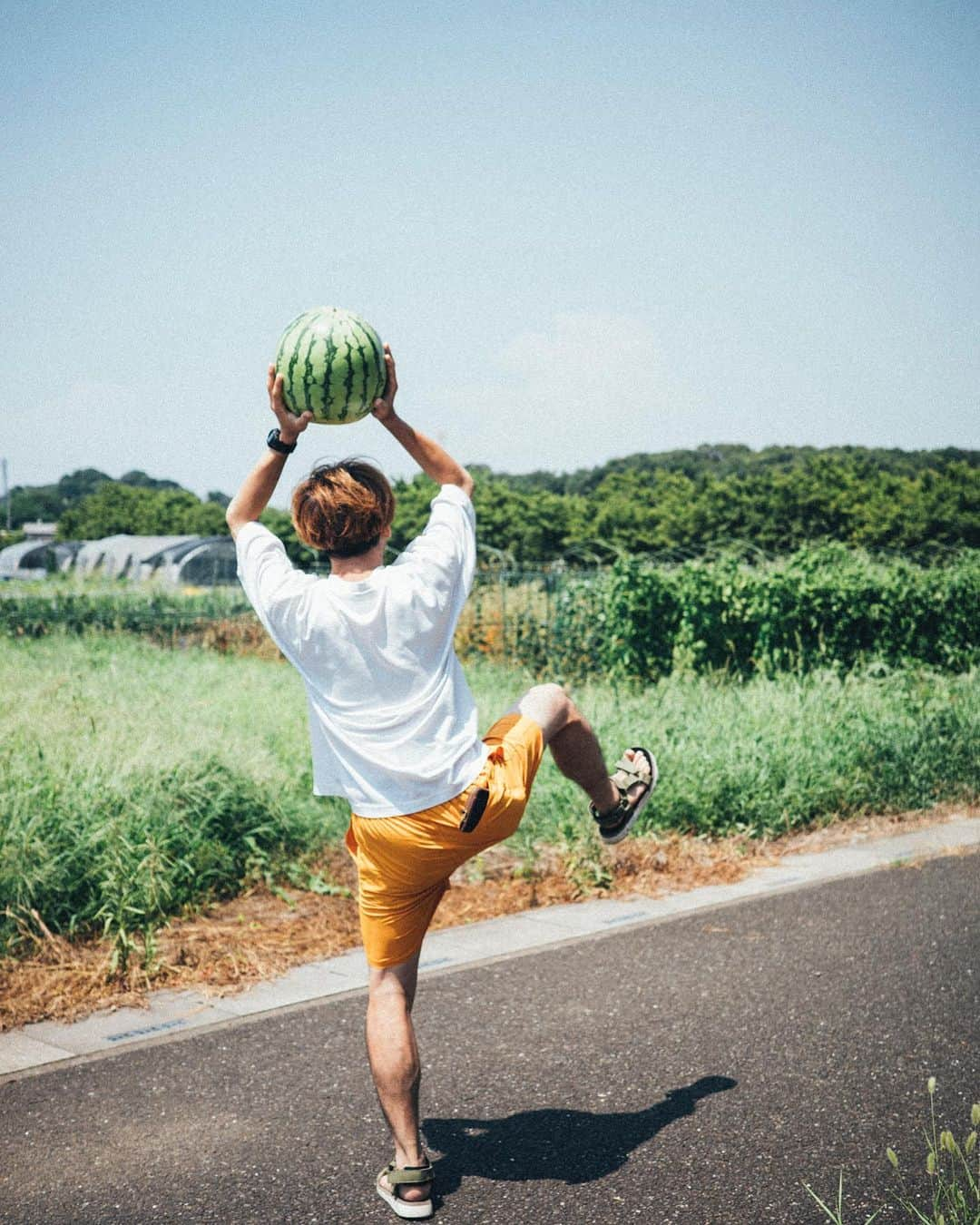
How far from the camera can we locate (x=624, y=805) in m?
4.20

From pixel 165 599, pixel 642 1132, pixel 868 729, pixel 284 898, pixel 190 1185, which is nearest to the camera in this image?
pixel 190 1185

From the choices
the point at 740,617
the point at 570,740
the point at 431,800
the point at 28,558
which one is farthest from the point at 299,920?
the point at 28,558

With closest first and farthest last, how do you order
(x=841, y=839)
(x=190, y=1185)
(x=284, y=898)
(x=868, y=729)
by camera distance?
(x=190, y=1185) → (x=284, y=898) → (x=841, y=839) → (x=868, y=729)

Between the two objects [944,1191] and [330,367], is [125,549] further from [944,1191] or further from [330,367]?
[944,1191]

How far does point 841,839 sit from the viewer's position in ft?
27.2

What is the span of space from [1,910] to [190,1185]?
2.34 m

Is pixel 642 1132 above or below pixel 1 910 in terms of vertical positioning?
below

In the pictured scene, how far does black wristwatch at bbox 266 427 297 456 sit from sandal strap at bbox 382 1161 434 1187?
208 centimetres

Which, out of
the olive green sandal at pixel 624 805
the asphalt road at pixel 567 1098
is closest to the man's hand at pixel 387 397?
the olive green sandal at pixel 624 805

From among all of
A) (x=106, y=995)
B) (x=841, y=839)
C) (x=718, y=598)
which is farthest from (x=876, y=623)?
(x=106, y=995)

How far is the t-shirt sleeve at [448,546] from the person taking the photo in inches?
133

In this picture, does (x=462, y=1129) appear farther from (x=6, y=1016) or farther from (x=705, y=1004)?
(x=6, y=1016)

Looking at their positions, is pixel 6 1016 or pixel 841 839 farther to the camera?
pixel 841 839

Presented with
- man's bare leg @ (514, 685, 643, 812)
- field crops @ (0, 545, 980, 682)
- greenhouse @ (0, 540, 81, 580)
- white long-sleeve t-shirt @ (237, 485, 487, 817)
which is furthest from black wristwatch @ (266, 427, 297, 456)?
greenhouse @ (0, 540, 81, 580)
